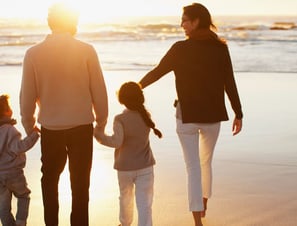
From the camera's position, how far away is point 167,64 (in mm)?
4660

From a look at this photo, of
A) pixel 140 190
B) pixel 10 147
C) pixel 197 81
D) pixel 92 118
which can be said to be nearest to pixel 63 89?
pixel 92 118

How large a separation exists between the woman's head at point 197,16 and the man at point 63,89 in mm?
879

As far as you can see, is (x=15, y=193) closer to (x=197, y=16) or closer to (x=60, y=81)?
(x=60, y=81)

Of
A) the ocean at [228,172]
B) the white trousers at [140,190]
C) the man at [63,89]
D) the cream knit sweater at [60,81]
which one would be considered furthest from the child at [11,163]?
the white trousers at [140,190]

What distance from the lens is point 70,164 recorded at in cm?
420

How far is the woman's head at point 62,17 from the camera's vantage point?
3.94 m

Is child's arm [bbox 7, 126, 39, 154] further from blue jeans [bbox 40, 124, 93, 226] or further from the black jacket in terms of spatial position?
the black jacket

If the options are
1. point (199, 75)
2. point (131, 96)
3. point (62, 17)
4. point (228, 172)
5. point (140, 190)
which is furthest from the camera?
point (228, 172)

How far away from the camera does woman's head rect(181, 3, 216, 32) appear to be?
4.59 metres

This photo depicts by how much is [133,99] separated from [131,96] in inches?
0.9

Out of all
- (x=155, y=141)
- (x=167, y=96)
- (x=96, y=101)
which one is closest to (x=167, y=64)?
(x=96, y=101)

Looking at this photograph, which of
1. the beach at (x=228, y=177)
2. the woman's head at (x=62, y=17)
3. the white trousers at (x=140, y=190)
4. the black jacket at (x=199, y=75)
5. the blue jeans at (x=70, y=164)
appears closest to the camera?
the woman's head at (x=62, y=17)

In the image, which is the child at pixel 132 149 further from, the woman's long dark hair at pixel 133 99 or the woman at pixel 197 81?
the woman at pixel 197 81

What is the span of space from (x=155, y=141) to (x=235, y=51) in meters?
17.4
